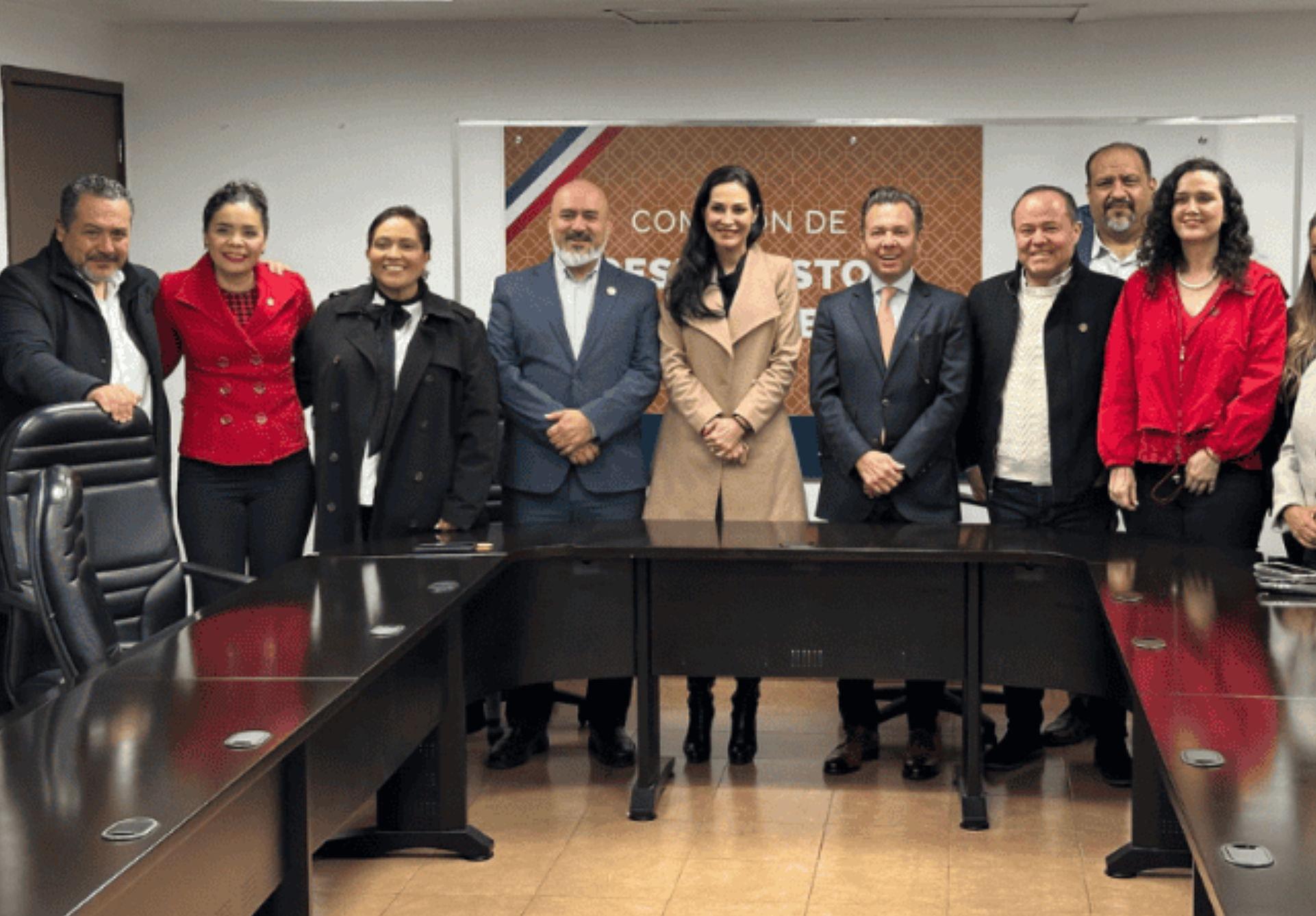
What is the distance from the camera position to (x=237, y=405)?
4738 millimetres

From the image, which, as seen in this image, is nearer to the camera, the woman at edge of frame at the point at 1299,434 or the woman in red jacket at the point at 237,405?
the woman at edge of frame at the point at 1299,434

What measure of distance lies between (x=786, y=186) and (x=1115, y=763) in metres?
2.89

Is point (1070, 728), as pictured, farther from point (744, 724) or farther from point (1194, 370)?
point (1194, 370)

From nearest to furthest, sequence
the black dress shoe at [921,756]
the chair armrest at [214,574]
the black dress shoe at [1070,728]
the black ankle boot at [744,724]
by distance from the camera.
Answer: the chair armrest at [214,574] → the black dress shoe at [921,756] → the black ankle boot at [744,724] → the black dress shoe at [1070,728]

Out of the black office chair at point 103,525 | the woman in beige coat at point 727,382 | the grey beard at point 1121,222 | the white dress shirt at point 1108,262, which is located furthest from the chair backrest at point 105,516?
the grey beard at point 1121,222

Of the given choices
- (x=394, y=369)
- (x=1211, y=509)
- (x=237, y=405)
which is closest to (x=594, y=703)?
(x=394, y=369)

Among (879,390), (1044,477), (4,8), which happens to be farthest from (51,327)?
(1044,477)

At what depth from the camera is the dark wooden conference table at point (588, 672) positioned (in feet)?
7.13

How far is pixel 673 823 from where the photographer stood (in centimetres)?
432

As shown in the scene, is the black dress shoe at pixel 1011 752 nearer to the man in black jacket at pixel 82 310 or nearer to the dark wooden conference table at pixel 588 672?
the dark wooden conference table at pixel 588 672

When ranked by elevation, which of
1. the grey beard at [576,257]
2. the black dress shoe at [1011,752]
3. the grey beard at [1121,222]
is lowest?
the black dress shoe at [1011,752]

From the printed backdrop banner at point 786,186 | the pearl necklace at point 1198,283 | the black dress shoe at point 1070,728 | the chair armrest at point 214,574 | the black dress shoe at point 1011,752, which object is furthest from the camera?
the printed backdrop banner at point 786,186

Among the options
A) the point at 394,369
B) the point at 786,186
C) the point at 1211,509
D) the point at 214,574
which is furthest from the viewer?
the point at 786,186

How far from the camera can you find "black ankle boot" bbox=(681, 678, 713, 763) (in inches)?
192
